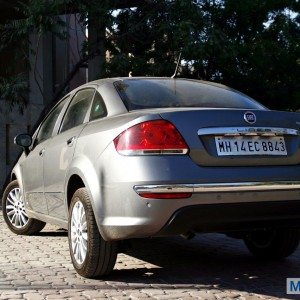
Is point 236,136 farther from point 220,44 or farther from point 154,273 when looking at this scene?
point 220,44

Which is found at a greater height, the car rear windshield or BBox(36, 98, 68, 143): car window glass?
the car rear windshield

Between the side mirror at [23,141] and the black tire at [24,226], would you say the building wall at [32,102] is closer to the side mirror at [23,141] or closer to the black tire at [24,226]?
the black tire at [24,226]

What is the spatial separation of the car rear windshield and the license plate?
2.25 feet

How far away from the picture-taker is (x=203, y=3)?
16.2 m

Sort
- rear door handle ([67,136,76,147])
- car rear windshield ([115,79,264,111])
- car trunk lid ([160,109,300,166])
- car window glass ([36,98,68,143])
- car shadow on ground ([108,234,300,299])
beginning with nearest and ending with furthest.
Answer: car trunk lid ([160,109,300,166])
car shadow on ground ([108,234,300,299])
car rear windshield ([115,79,264,111])
rear door handle ([67,136,76,147])
car window glass ([36,98,68,143])

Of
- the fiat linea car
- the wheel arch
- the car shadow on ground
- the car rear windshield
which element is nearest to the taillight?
the fiat linea car

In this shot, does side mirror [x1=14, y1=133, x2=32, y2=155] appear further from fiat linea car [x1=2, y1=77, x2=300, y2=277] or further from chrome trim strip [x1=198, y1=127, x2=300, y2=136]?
chrome trim strip [x1=198, y1=127, x2=300, y2=136]

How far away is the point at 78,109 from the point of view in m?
6.04

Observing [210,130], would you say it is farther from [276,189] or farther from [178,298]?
[178,298]

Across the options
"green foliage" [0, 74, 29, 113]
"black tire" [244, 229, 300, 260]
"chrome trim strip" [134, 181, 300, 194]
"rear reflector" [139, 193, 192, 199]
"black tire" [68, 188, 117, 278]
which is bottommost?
"black tire" [244, 229, 300, 260]

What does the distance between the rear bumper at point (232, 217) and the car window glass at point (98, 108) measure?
134cm

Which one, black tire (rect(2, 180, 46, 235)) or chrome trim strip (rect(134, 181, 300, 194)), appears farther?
black tire (rect(2, 180, 46, 235))

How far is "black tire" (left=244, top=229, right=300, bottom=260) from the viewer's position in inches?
233

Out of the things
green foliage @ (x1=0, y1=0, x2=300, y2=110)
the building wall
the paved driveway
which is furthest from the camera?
the building wall
